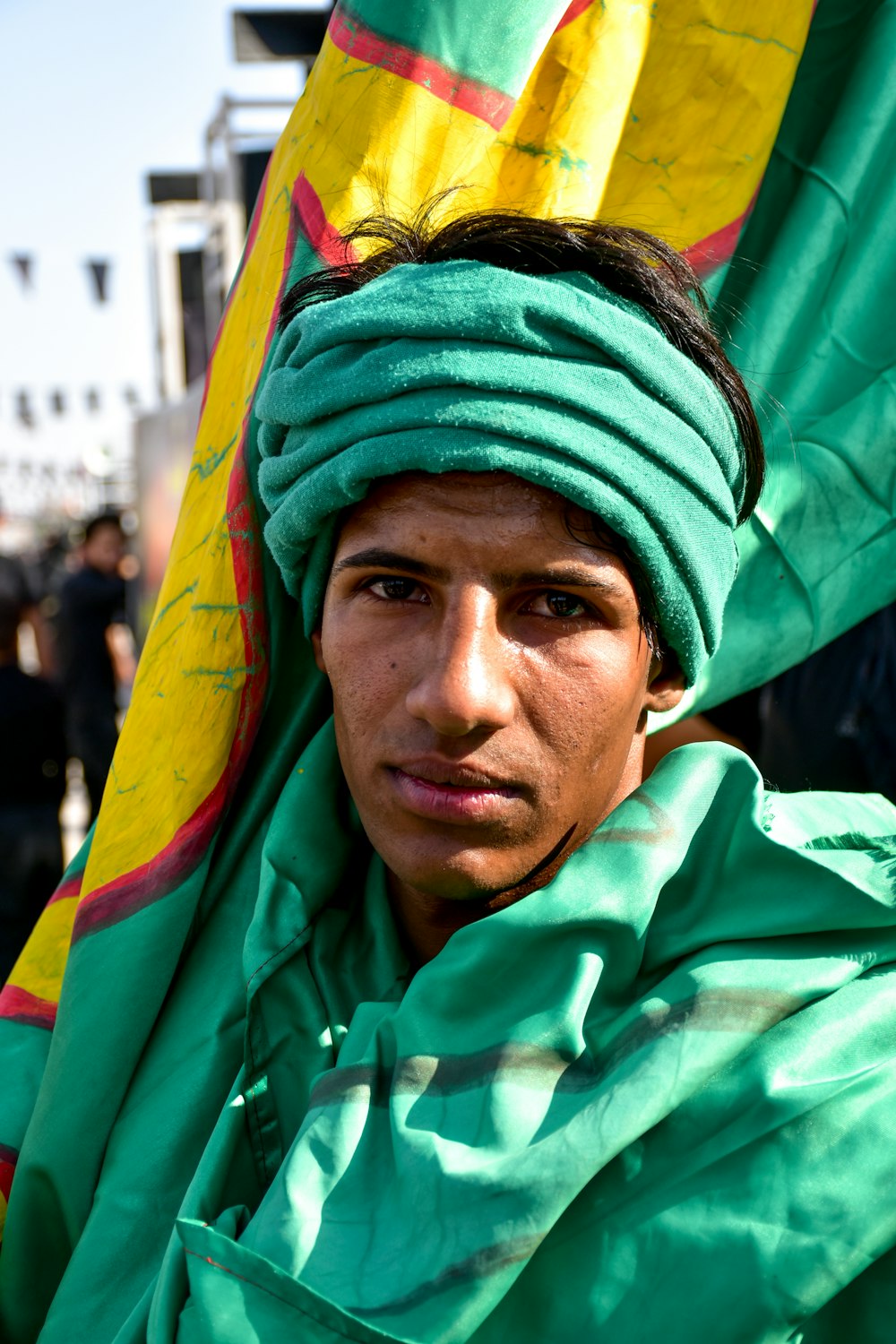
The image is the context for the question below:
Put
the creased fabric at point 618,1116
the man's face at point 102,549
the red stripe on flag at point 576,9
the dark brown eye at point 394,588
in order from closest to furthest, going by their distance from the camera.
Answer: the creased fabric at point 618,1116, the dark brown eye at point 394,588, the red stripe on flag at point 576,9, the man's face at point 102,549

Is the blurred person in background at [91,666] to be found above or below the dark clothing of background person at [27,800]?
below

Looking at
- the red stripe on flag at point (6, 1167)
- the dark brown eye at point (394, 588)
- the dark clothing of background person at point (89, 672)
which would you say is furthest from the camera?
the dark clothing of background person at point (89, 672)

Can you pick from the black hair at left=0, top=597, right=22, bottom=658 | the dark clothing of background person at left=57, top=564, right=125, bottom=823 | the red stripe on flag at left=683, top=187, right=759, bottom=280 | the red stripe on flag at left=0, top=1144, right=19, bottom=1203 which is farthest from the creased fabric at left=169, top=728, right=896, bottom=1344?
the dark clothing of background person at left=57, top=564, right=125, bottom=823

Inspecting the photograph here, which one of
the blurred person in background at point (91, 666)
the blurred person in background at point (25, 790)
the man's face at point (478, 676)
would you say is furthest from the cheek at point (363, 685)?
the blurred person in background at point (91, 666)

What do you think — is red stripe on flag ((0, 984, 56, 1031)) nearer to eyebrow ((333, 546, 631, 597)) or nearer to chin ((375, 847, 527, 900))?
chin ((375, 847, 527, 900))

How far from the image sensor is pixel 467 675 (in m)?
1.12

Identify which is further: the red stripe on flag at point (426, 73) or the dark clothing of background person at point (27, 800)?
the dark clothing of background person at point (27, 800)

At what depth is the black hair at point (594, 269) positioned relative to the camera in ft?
3.92

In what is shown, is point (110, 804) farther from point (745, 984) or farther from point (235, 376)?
point (745, 984)

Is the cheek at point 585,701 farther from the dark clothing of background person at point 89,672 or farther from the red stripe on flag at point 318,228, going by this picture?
the dark clothing of background person at point 89,672

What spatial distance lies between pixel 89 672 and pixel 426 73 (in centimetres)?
494

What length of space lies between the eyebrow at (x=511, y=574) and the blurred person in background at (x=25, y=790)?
9.35ft

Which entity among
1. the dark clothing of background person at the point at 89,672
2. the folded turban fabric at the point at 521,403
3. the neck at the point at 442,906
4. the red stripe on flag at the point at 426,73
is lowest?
the dark clothing of background person at the point at 89,672

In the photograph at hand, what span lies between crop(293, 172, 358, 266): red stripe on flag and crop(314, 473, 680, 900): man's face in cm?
37
